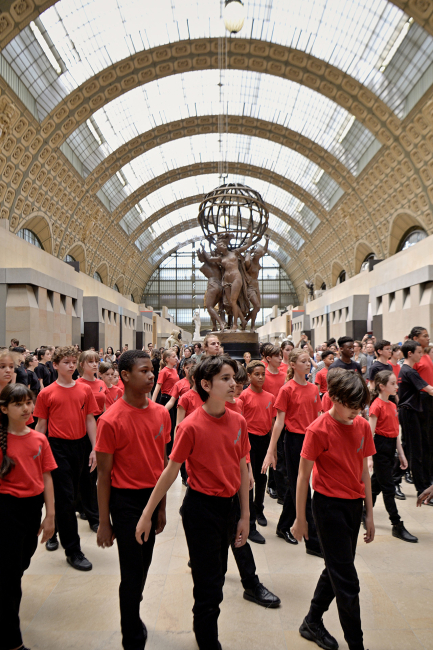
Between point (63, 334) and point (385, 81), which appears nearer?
point (63, 334)

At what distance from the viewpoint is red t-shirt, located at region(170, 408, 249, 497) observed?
8.66 feet

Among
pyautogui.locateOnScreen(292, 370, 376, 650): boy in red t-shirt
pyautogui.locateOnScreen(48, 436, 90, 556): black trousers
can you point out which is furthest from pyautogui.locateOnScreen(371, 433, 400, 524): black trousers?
pyautogui.locateOnScreen(48, 436, 90, 556): black trousers

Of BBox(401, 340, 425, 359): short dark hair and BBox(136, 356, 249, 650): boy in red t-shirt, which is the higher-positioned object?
BBox(401, 340, 425, 359): short dark hair

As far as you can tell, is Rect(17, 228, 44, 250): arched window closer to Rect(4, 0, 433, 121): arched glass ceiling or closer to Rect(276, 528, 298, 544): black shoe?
Rect(4, 0, 433, 121): arched glass ceiling

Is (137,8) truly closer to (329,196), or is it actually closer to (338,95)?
(338,95)

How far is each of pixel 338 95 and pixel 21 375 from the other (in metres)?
24.7

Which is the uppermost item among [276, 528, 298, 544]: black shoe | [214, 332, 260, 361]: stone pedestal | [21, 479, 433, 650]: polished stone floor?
[214, 332, 260, 361]: stone pedestal

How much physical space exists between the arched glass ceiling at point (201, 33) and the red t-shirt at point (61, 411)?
67.9ft

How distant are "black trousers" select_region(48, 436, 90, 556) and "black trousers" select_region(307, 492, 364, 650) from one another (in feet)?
6.80

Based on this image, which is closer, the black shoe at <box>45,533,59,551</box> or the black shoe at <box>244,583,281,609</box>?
the black shoe at <box>244,583,281,609</box>

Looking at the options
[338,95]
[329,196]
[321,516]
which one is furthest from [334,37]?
[321,516]

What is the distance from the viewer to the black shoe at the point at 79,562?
13.1 ft

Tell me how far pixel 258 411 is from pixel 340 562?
2.21 meters

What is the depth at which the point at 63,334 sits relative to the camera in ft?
60.2
